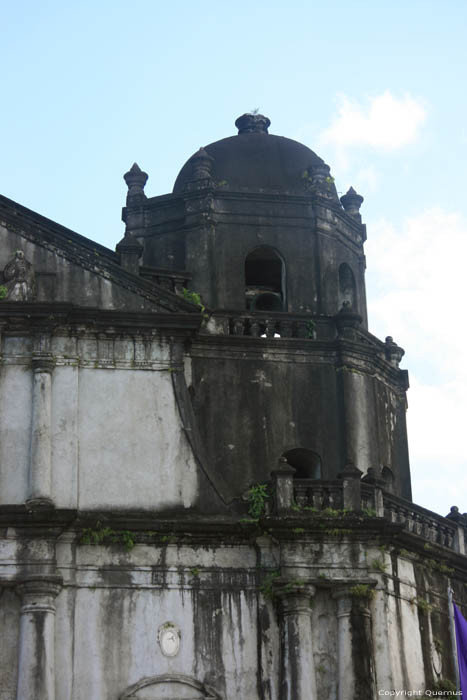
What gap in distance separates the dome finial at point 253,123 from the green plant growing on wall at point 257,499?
7.85 metres

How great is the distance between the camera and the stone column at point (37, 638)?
691 inches

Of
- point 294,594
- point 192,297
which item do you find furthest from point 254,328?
point 294,594

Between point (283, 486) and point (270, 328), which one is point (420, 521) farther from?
point (270, 328)

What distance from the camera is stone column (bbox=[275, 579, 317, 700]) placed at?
59.1 ft

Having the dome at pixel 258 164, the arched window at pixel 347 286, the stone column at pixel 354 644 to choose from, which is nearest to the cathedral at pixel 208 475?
the stone column at pixel 354 644

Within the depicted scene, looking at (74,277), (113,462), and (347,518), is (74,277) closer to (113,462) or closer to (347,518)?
(113,462)

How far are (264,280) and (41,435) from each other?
5.75 metres

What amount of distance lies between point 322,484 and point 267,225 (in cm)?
510

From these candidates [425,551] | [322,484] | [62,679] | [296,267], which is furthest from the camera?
[296,267]

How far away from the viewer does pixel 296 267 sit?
72.7 ft

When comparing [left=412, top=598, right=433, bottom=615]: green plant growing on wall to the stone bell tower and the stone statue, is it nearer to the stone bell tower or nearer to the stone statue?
the stone bell tower

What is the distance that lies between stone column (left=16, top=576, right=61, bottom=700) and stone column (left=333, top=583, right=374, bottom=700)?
3.85 m

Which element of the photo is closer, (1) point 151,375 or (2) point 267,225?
(1) point 151,375

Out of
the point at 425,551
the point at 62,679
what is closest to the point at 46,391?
the point at 62,679
